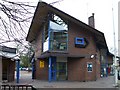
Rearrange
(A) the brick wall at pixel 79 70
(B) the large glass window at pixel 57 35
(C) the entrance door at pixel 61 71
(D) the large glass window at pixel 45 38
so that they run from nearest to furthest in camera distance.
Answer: (B) the large glass window at pixel 57 35 → (A) the brick wall at pixel 79 70 → (D) the large glass window at pixel 45 38 → (C) the entrance door at pixel 61 71

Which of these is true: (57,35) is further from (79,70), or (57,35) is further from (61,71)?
(79,70)

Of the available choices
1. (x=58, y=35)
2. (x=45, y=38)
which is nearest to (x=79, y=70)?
(x=58, y=35)

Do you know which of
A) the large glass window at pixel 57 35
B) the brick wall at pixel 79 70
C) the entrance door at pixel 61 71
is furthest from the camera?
the entrance door at pixel 61 71

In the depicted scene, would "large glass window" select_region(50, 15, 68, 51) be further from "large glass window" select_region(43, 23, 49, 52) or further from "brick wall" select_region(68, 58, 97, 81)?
"brick wall" select_region(68, 58, 97, 81)

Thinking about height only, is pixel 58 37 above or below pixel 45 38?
below

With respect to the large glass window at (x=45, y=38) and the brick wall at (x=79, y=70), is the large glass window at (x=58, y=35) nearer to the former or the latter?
the large glass window at (x=45, y=38)

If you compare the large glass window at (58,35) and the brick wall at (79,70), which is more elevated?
the large glass window at (58,35)

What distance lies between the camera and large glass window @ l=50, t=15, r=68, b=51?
32.7m

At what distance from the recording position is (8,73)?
104 ft

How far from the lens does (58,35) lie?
108 ft

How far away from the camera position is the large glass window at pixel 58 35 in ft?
107

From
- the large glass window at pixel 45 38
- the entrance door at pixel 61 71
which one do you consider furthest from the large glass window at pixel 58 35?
the entrance door at pixel 61 71

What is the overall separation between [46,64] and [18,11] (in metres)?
31.9

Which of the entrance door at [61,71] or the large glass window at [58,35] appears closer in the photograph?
the large glass window at [58,35]
